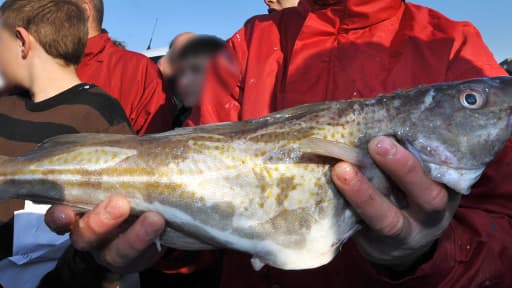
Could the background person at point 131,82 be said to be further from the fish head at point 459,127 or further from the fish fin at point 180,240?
the fish head at point 459,127

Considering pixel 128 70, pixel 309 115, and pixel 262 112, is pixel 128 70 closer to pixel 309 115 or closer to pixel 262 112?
pixel 262 112

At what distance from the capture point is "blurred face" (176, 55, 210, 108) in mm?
4336

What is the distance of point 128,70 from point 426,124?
11.3 feet

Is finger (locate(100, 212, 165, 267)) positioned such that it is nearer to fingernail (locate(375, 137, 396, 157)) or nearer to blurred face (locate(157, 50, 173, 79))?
fingernail (locate(375, 137, 396, 157))

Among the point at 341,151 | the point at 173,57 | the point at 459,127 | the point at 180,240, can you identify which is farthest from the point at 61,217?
the point at 173,57

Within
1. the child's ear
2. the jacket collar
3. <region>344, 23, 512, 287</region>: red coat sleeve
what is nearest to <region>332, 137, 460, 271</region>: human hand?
<region>344, 23, 512, 287</region>: red coat sleeve

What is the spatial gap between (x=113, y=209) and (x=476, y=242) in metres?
1.39

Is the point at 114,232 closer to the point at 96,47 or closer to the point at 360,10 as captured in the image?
the point at 360,10

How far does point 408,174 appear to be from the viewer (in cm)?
145

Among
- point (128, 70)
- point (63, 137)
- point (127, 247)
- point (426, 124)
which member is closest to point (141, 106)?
point (128, 70)

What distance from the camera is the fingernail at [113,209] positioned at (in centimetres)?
164

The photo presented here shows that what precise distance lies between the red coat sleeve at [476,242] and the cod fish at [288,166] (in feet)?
0.77

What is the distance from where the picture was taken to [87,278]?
2.09m

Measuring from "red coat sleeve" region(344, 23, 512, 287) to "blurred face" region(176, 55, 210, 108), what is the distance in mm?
2781
